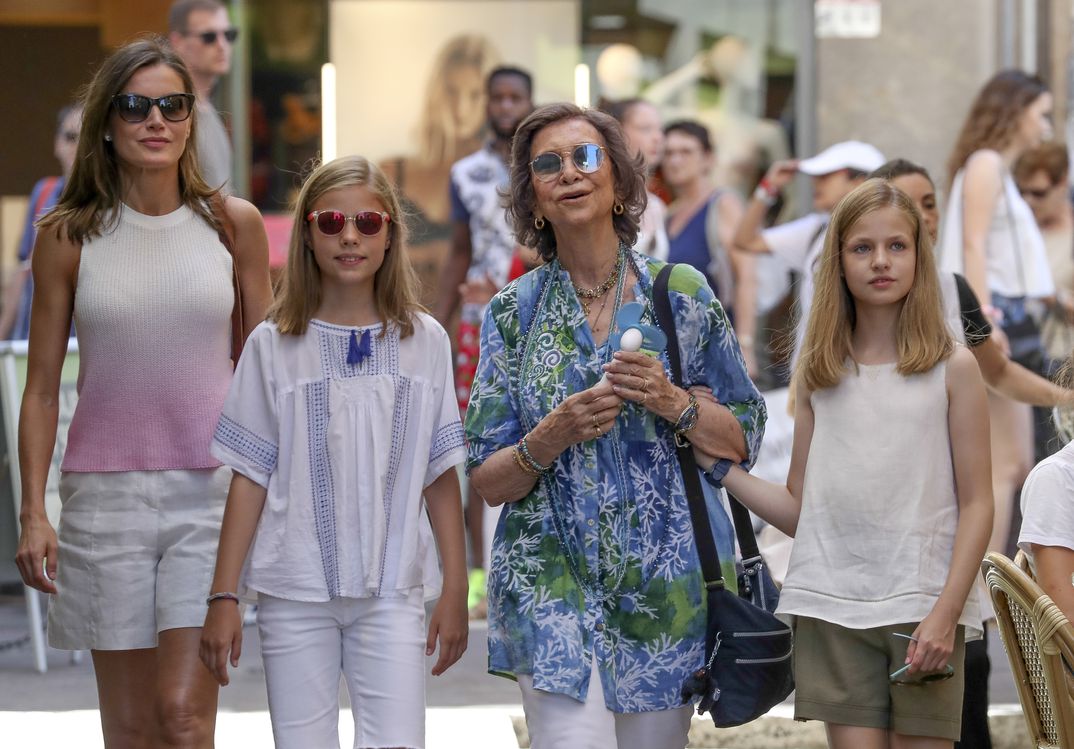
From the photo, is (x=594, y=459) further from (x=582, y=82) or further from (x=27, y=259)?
(x=582, y=82)

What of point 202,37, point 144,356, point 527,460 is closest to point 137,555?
point 144,356

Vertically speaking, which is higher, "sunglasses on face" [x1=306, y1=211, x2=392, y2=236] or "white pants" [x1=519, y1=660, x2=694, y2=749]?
"sunglasses on face" [x1=306, y1=211, x2=392, y2=236]

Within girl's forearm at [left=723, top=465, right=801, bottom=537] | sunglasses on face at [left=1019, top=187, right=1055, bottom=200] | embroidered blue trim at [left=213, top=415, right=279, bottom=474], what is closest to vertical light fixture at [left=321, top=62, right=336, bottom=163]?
sunglasses on face at [left=1019, top=187, right=1055, bottom=200]

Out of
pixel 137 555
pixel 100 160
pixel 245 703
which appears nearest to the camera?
pixel 137 555

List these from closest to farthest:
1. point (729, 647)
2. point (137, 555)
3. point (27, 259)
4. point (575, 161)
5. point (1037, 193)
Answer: point (729, 647)
point (575, 161)
point (137, 555)
point (27, 259)
point (1037, 193)

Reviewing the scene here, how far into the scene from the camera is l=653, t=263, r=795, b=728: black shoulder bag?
3.78 metres

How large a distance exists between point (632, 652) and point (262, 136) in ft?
22.7

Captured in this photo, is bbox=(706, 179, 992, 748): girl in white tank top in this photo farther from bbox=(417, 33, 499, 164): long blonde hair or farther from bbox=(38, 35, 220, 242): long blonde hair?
bbox=(417, 33, 499, 164): long blonde hair

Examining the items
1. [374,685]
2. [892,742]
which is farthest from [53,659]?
[892,742]

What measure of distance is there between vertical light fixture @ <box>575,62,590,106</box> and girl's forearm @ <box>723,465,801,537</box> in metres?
6.36

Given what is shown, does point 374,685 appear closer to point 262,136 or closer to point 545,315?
point 545,315

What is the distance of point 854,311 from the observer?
427 cm

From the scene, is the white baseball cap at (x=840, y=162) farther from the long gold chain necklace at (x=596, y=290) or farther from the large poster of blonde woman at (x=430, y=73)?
the long gold chain necklace at (x=596, y=290)

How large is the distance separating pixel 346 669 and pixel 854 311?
146cm
